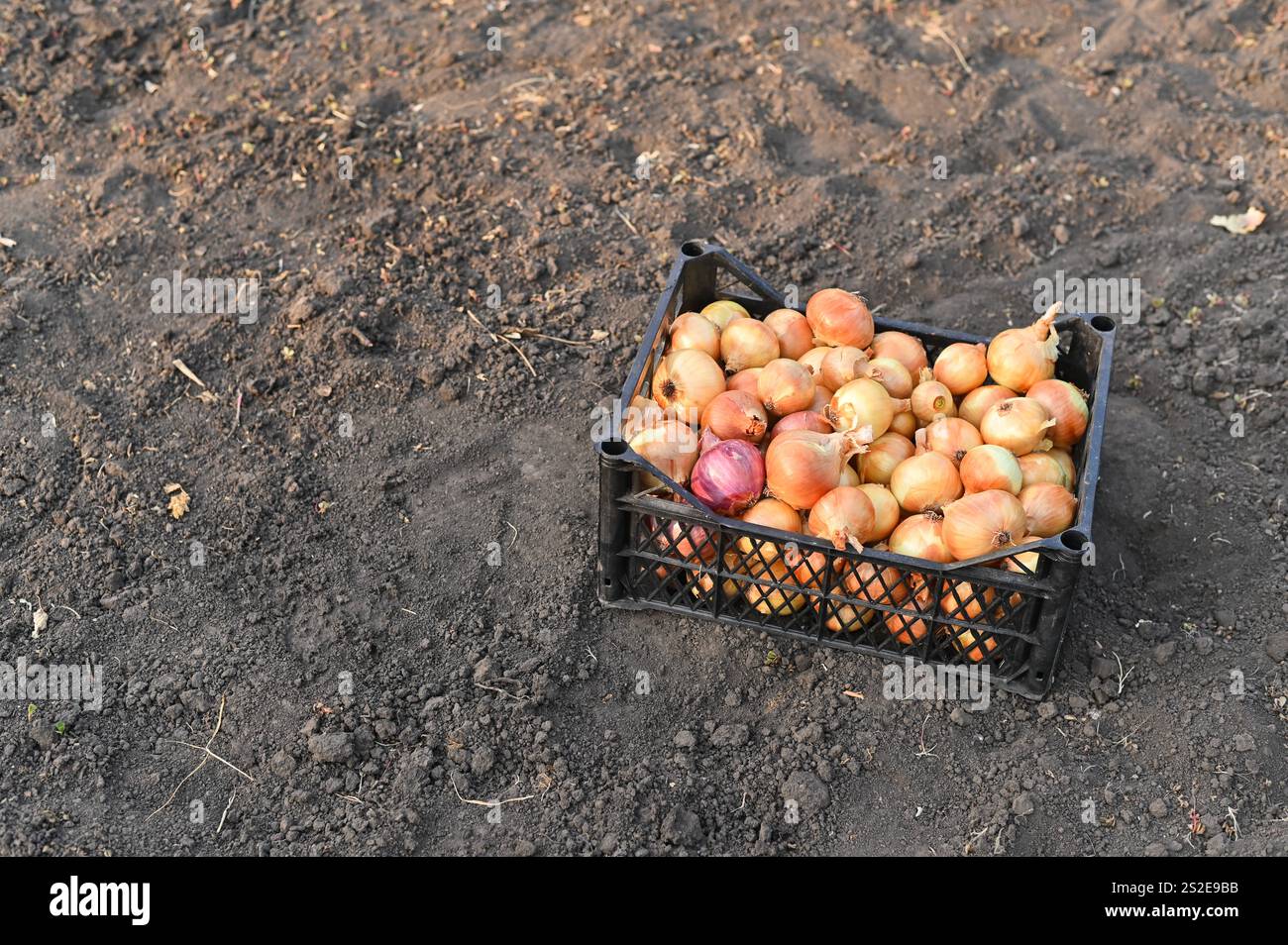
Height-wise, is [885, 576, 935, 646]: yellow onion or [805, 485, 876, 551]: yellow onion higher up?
[805, 485, 876, 551]: yellow onion

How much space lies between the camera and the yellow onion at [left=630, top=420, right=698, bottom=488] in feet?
11.0

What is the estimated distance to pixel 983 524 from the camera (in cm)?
314

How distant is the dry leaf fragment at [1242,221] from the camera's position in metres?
5.11

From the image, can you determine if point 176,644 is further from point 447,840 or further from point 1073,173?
point 1073,173

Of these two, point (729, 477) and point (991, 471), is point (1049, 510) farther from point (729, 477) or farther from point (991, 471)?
point (729, 477)

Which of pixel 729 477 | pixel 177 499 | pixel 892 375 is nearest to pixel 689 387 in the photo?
pixel 729 477

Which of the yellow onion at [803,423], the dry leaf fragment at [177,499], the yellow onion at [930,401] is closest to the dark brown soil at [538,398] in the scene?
the dry leaf fragment at [177,499]

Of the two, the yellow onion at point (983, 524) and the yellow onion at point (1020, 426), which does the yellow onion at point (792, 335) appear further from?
the yellow onion at point (983, 524)

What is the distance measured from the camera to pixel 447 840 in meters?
3.17

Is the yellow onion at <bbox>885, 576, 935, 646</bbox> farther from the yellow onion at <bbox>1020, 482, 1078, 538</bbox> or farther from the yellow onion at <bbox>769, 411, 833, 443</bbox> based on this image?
the yellow onion at <bbox>769, 411, 833, 443</bbox>

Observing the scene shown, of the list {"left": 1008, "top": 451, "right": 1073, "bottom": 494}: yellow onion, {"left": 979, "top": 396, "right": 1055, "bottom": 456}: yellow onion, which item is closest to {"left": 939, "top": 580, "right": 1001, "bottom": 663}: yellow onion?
{"left": 1008, "top": 451, "right": 1073, "bottom": 494}: yellow onion

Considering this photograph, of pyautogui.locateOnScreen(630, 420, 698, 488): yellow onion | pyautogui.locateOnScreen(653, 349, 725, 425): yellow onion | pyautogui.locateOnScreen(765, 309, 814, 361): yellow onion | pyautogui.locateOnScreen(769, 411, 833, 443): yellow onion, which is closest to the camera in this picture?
pyautogui.locateOnScreen(630, 420, 698, 488): yellow onion

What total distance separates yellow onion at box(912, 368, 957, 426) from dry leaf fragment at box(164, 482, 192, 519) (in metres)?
2.37

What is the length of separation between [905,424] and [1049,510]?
0.54m
